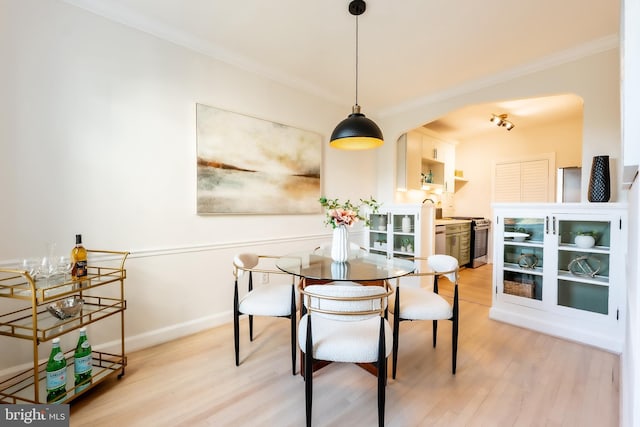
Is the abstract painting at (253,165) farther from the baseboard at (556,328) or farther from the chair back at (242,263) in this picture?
the baseboard at (556,328)

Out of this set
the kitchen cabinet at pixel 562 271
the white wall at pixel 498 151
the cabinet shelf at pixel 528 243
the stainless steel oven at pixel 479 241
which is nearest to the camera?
the kitchen cabinet at pixel 562 271

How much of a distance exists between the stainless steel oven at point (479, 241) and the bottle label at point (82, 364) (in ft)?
19.1

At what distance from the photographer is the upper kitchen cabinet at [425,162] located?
4.29 m

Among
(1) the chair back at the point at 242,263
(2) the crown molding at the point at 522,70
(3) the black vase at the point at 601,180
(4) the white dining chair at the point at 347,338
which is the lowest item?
(4) the white dining chair at the point at 347,338

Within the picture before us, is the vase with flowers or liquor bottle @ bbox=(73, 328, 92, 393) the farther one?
the vase with flowers

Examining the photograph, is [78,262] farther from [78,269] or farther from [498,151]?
[498,151]

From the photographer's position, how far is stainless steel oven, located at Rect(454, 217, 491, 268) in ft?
17.6

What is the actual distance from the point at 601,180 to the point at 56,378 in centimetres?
430

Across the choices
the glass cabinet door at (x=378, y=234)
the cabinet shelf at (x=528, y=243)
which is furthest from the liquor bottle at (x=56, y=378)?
the cabinet shelf at (x=528, y=243)

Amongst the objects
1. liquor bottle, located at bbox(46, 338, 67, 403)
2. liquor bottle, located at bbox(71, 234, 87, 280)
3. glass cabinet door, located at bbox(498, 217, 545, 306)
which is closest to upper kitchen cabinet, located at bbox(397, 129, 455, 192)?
glass cabinet door, located at bbox(498, 217, 545, 306)

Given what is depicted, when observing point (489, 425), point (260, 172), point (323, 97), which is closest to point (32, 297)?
point (260, 172)

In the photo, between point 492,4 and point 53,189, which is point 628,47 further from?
point 53,189

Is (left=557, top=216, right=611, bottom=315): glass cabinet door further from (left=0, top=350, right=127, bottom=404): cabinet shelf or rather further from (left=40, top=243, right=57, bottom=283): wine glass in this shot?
(left=40, top=243, right=57, bottom=283): wine glass

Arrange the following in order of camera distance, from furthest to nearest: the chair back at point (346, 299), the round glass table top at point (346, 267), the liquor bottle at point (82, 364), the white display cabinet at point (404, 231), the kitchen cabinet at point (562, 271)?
the white display cabinet at point (404, 231), the kitchen cabinet at point (562, 271), the round glass table top at point (346, 267), the liquor bottle at point (82, 364), the chair back at point (346, 299)
